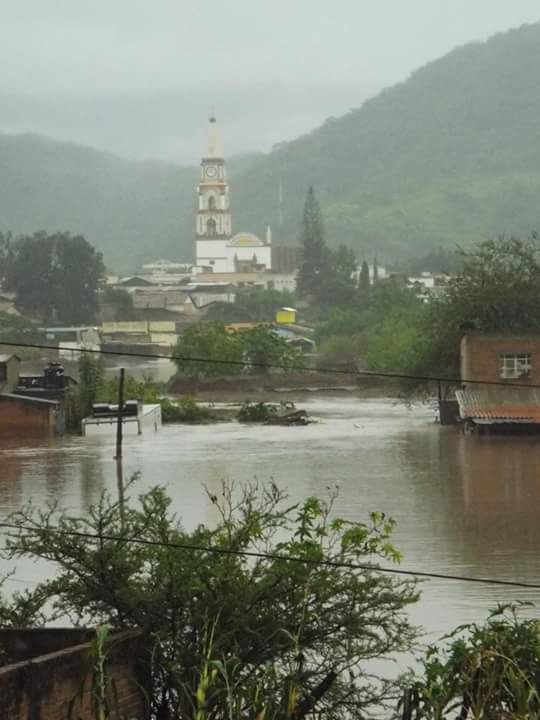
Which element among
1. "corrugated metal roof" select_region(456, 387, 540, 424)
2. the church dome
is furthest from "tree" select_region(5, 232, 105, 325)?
"corrugated metal roof" select_region(456, 387, 540, 424)

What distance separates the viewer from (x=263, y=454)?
124 ft

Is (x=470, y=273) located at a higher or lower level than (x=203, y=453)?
higher

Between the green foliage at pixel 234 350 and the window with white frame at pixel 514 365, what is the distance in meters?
21.1

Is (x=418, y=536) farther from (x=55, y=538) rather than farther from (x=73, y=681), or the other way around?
(x=73, y=681)

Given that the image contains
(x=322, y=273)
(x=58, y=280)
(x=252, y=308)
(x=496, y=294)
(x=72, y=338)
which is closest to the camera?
(x=496, y=294)

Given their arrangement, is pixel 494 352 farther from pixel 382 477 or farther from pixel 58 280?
pixel 58 280

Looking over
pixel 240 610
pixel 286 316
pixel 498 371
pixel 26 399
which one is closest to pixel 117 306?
pixel 286 316

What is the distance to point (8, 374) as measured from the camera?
4719 centimetres

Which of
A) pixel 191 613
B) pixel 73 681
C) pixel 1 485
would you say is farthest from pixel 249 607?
pixel 1 485

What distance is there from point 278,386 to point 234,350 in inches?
118

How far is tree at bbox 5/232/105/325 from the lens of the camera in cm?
11569

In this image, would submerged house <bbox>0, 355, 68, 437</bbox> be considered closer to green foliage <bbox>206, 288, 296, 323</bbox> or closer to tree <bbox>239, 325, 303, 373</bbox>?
tree <bbox>239, 325, 303, 373</bbox>

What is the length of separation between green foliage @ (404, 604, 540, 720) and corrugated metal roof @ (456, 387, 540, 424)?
89.2 feet

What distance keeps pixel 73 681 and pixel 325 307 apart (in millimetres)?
111996
